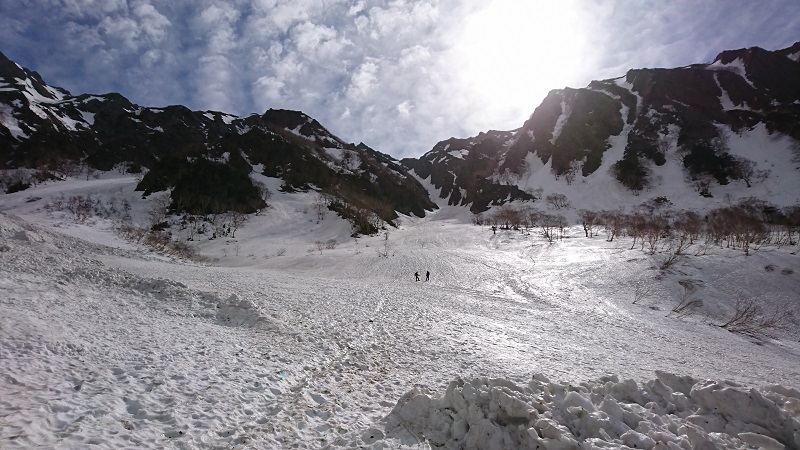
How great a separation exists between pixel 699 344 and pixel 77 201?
211ft

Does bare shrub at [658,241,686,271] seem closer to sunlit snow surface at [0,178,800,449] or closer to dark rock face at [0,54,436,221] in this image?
sunlit snow surface at [0,178,800,449]

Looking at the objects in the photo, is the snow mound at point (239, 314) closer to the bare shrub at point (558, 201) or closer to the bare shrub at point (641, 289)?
the bare shrub at point (641, 289)

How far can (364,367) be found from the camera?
9109 mm

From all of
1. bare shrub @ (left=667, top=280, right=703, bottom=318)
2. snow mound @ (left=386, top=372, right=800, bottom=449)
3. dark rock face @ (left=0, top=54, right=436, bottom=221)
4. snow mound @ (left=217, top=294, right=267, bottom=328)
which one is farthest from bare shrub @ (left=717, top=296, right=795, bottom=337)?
dark rock face @ (left=0, top=54, right=436, bottom=221)

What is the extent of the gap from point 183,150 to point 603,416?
288 ft

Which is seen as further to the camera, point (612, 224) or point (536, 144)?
point (536, 144)

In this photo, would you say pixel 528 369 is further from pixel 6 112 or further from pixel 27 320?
pixel 6 112

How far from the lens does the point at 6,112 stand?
77.9 m

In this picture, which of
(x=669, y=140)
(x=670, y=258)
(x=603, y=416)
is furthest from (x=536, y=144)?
(x=603, y=416)

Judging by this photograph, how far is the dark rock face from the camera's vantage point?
5509 cm

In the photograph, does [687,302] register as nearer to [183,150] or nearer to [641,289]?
[641,289]

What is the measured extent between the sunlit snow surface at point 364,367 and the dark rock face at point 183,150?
1320 inches

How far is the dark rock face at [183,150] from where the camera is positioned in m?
55.1

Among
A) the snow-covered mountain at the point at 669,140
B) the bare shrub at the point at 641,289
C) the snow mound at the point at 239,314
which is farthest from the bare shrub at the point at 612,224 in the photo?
the snow mound at the point at 239,314
